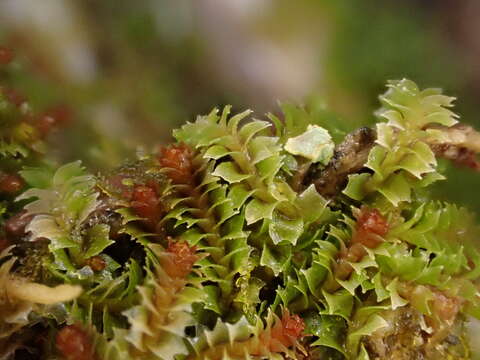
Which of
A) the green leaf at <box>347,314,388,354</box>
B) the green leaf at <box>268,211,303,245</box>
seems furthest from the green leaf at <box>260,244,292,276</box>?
the green leaf at <box>347,314,388,354</box>

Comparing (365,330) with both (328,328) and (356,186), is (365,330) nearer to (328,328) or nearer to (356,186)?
(328,328)

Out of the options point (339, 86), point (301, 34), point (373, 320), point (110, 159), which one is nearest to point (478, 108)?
point (339, 86)

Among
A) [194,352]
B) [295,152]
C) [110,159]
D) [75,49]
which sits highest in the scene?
[75,49]

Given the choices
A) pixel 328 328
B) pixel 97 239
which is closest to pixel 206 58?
pixel 97 239

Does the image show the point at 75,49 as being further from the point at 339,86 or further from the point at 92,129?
the point at 339,86

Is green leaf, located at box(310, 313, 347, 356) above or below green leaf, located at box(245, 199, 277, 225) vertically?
below

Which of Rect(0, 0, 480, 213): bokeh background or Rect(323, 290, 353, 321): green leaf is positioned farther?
Rect(0, 0, 480, 213): bokeh background

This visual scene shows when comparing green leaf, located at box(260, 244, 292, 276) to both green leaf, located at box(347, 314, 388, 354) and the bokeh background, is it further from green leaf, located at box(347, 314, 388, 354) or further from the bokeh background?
the bokeh background

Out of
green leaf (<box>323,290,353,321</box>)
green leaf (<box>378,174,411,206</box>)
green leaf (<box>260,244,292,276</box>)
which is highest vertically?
green leaf (<box>378,174,411,206</box>)

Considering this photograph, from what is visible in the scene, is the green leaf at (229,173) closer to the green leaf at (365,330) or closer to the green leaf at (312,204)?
the green leaf at (312,204)
